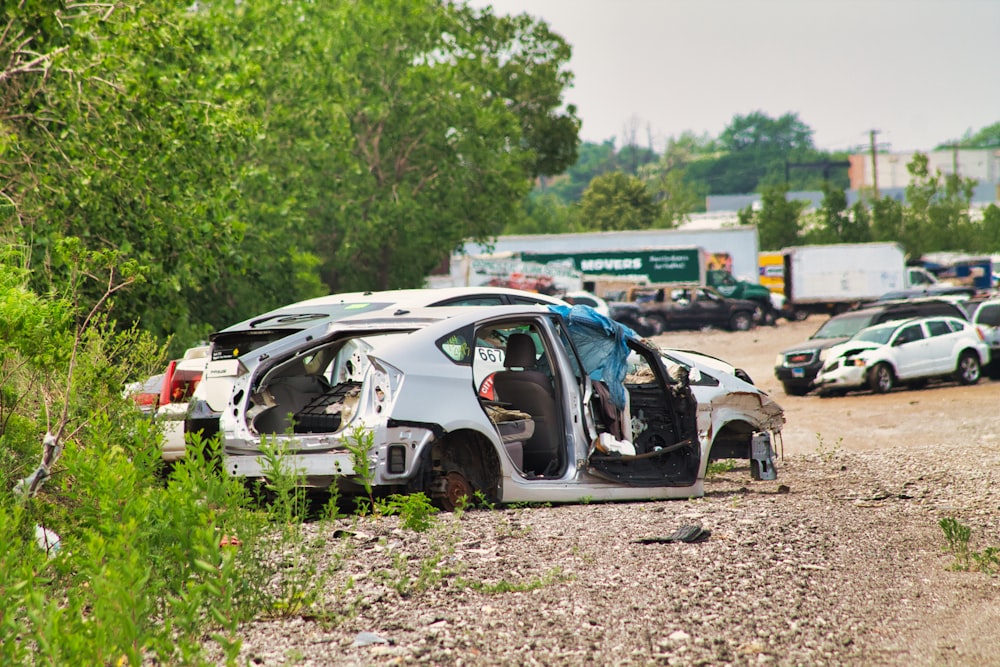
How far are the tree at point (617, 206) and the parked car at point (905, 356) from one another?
73.4m

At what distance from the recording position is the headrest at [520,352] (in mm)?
9359

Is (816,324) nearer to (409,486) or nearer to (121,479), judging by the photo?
(409,486)

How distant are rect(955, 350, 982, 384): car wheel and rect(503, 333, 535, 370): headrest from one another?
17045mm

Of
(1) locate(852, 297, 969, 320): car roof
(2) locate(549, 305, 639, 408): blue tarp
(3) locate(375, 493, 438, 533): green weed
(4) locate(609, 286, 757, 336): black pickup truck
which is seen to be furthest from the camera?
(4) locate(609, 286, 757, 336): black pickup truck

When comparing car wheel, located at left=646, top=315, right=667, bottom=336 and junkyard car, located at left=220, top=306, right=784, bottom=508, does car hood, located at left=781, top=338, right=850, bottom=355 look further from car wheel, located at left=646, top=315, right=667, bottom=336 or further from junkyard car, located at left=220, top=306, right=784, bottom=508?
car wheel, located at left=646, top=315, right=667, bottom=336

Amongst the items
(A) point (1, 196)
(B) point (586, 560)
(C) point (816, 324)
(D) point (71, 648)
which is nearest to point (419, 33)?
(C) point (816, 324)

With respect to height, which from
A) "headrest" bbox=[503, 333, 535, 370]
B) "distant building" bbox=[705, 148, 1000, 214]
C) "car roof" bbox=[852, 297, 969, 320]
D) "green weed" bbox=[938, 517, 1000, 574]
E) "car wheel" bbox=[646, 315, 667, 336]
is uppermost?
"distant building" bbox=[705, 148, 1000, 214]

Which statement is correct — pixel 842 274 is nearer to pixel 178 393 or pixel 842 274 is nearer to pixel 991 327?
pixel 991 327

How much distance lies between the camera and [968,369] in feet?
78.3

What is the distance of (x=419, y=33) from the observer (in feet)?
Result: 120

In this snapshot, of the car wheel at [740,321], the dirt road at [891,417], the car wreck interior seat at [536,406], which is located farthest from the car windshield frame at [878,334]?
the car wheel at [740,321]

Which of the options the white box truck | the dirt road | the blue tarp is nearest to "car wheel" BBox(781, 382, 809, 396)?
the dirt road

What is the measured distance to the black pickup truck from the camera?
4419 centimetres

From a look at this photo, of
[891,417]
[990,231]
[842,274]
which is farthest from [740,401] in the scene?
[990,231]
